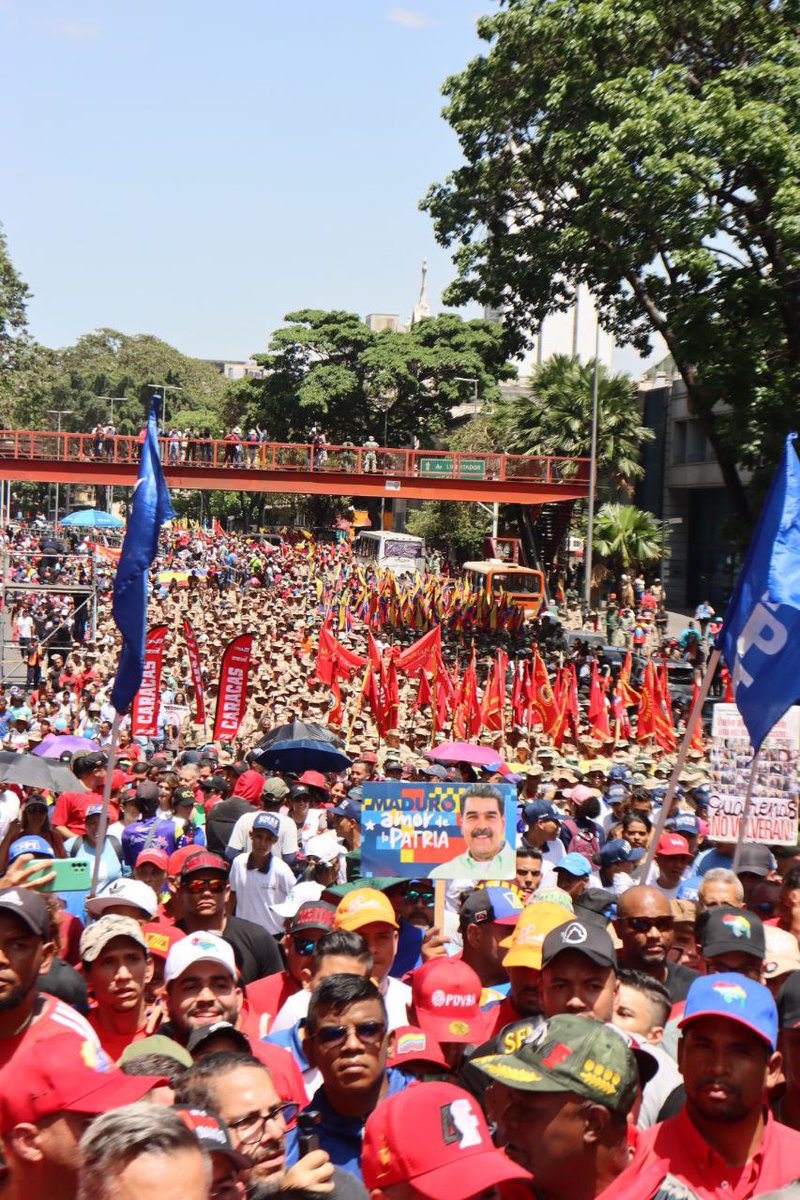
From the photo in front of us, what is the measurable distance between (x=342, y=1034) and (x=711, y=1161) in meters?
1.05

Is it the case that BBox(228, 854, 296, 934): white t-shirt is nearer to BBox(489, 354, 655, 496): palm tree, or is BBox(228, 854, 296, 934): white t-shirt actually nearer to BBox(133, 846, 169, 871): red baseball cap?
BBox(133, 846, 169, 871): red baseball cap

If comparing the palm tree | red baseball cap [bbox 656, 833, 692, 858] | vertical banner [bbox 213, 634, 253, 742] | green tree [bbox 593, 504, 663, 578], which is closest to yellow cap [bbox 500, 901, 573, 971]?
red baseball cap [bbox 656, 833, 692, 858]

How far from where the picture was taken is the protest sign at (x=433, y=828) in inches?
268

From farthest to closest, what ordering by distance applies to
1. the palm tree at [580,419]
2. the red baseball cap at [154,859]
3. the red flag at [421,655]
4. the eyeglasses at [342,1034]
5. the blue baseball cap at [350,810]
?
the palm tree at [580,419], the red flag at [421,655], the blue baseball cap at [350,810], the red baseball cap at [154,859], the eyeglasses at [342,1034]

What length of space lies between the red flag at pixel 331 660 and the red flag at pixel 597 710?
3.72 m

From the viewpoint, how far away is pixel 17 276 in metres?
55.2

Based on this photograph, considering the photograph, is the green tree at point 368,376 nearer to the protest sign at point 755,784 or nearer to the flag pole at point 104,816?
the protest sign at point 755,784

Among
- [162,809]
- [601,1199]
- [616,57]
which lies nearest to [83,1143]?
[601,1199]

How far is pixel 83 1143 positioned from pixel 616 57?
23.6 metres

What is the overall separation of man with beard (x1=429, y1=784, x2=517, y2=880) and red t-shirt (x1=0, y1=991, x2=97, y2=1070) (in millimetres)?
2856

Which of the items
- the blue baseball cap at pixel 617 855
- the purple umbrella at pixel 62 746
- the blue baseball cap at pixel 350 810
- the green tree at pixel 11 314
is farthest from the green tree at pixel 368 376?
the blue baseball cap at pixel 617 855

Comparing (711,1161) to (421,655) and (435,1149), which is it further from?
(421,655)

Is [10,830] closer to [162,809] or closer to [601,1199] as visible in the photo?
[162,809]

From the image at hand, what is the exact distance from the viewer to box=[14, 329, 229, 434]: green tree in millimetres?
107438
